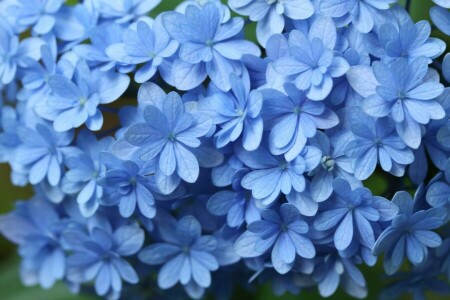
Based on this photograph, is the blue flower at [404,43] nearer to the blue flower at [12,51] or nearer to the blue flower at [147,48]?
the blue flower at [147,48]

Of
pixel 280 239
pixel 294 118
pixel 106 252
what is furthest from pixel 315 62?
pixel 106 252

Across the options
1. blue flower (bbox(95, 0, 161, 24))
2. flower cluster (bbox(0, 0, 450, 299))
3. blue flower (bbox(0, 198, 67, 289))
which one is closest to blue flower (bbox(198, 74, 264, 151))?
flower cluster (bbox(0, 0, 450, 299))

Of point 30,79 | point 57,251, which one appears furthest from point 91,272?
point 30,79

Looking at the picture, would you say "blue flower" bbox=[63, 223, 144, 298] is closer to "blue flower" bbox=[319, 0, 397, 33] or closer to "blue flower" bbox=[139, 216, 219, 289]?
"blue flower" bbox=[139, 216, 219, 289]

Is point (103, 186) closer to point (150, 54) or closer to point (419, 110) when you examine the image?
point (150, 54)

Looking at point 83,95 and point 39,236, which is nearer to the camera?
point 83,95

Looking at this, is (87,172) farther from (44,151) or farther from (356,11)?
(356,11)

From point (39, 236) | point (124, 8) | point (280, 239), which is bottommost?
point (39, 236)
